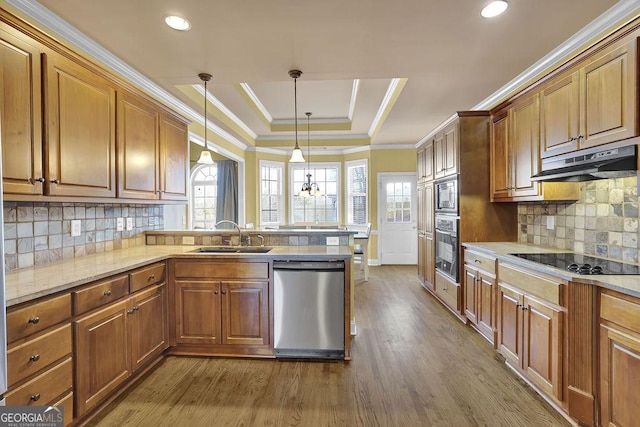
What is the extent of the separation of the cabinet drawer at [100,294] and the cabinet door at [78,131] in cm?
62

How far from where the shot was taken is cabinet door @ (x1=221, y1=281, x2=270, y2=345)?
105 inches

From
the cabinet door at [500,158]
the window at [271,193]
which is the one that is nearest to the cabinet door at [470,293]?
the cabinet door at [500,158]

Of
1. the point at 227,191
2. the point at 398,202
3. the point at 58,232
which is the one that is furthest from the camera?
the point at 227,191

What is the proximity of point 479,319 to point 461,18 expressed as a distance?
2606 mm


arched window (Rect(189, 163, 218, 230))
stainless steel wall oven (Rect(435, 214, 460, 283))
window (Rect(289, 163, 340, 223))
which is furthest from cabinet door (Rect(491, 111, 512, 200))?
arched window (Rect(189, 163, 218, 230))

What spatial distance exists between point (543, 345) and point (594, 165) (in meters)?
1.20

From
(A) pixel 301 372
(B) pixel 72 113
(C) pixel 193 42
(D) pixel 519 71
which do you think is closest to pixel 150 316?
(A) pixel 301 372

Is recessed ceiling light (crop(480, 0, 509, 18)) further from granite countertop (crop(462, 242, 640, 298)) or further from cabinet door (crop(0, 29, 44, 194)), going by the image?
cabinet door (crop(0, 29, 44, 194))

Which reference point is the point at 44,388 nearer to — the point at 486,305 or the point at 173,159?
the point at 173,159

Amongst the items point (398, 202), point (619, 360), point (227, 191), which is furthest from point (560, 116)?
point (227, 191)

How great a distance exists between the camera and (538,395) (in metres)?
2.18

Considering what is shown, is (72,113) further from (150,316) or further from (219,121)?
(219,121)

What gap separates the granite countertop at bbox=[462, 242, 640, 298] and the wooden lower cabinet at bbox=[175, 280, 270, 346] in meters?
1.98

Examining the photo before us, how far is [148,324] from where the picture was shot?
2.43 metres
